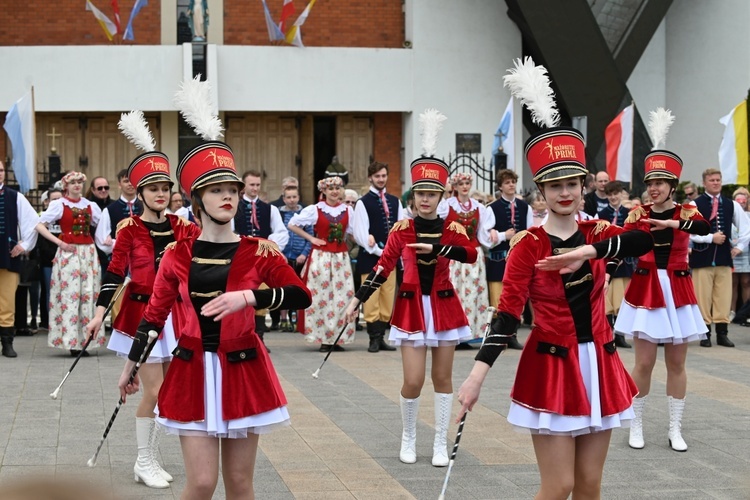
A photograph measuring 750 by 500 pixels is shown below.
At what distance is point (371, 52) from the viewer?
24.3 m

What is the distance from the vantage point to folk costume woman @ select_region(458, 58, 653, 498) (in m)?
5.04

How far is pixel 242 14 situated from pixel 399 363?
14.1 metres

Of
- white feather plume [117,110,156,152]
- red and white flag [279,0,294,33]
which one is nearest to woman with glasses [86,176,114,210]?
white feather plume [117,110,156,152]

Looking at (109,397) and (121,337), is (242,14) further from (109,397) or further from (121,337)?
(121,337)

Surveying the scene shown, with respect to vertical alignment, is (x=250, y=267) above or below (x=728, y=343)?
above

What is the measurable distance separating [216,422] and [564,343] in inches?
62.2

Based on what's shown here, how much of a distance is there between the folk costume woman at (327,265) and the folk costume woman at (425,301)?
221 inches

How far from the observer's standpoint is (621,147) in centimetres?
1744

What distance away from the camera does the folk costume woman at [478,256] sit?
13.7 m

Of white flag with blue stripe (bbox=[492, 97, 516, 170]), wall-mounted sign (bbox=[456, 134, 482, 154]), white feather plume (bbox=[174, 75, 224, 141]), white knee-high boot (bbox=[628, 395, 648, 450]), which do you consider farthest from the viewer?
wall-mounted sign (bbox=[456, 134, 482, 154])

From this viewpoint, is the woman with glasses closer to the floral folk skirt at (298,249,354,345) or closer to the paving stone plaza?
the floral folk skirt at (298,249,354,345)

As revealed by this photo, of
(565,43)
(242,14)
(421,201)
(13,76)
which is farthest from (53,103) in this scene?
(421,201)

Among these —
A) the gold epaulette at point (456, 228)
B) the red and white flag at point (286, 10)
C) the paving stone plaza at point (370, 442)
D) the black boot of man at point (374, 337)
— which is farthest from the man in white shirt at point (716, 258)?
the red and white flag at point (286, 10)

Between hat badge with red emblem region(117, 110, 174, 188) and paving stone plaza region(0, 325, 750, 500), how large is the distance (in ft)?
6.30
